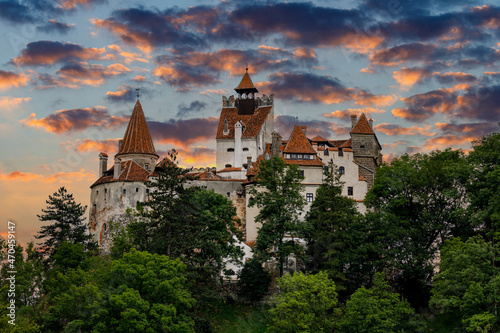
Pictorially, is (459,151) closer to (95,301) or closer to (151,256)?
(151,256)

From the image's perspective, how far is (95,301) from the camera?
50844mm

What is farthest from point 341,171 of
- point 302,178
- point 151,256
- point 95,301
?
→ point 95,301

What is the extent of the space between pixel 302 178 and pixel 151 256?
20.7 m

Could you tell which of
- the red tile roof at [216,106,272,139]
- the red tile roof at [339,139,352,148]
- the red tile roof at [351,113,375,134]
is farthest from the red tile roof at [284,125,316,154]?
the red tile roof at [351,113,375,134]

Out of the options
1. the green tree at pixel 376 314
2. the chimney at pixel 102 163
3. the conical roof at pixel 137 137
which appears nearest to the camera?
the green tree at pixel 376 314

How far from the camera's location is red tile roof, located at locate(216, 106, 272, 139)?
8662 cm

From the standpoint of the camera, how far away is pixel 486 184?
5662 centimetres

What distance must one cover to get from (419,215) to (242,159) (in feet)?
87.7

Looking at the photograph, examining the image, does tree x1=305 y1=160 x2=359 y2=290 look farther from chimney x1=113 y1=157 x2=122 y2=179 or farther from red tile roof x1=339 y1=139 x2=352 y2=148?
chimney x1=113 y1=157 x2=122 y2=179

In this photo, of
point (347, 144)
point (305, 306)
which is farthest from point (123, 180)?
point (305, 306)

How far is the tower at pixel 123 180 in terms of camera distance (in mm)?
78750

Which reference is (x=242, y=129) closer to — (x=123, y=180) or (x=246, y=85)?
(x=246, y=85)

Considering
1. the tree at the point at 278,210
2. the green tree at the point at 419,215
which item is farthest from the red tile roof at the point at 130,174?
the green tree at the point at 419,215

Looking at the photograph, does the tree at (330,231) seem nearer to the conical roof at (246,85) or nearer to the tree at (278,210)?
the tree at (278,210)
